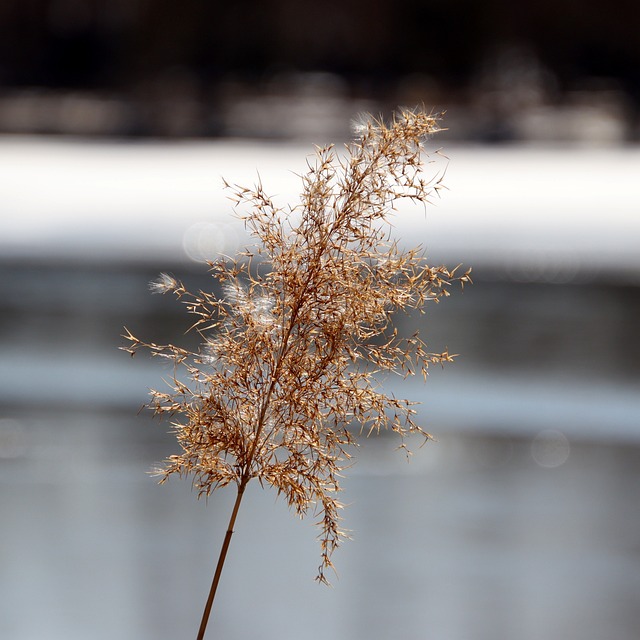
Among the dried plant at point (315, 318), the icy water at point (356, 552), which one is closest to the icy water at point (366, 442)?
the icy water at point (356, 552)

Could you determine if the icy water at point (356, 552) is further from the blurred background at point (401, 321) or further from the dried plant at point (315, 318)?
the dried plant at point (315, 318)

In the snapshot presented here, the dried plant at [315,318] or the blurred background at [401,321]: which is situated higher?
the blurred background at [401,321]

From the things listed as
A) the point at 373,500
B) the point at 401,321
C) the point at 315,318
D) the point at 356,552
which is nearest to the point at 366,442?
the point at 373,500

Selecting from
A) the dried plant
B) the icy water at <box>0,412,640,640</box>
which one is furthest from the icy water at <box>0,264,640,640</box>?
the dried plant

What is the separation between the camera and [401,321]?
6156mm

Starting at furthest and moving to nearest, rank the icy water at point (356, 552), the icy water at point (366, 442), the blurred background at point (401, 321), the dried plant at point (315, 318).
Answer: the blurred background at point (401, 321) → the icy water at point (366, 442) → the icy water at point (356, 552) → the dried plant at point (315, 318)

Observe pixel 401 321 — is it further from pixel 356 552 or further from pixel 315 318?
pixel 315 318

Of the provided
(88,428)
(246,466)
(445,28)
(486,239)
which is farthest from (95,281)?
(246,466)

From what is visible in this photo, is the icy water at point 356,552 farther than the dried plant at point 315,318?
Yes

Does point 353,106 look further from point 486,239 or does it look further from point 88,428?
point 88,428

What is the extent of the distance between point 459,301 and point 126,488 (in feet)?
9.40

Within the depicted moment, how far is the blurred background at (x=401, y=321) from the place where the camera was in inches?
107

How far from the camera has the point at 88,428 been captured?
4.71 meters

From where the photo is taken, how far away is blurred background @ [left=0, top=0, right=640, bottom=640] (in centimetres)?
273
